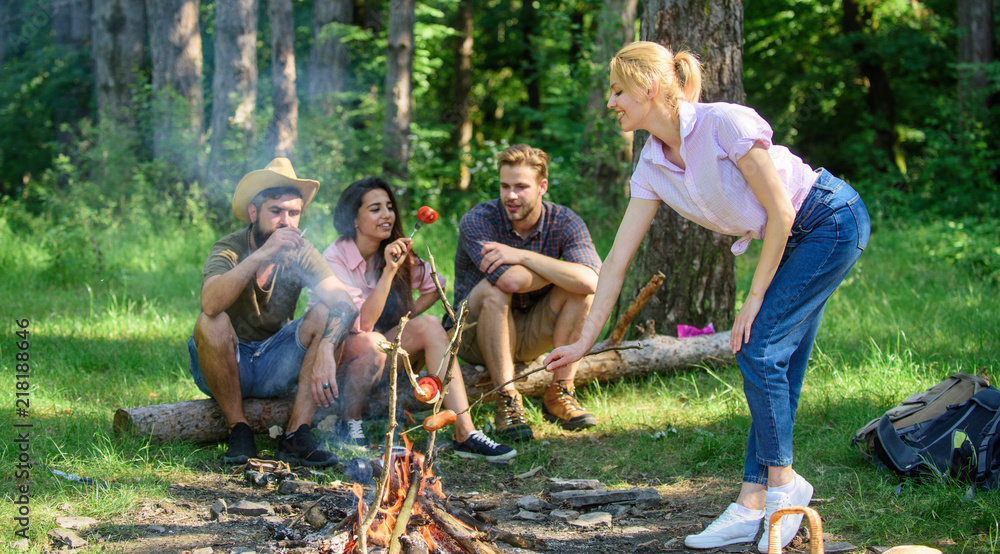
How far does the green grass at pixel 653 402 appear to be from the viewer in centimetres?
298

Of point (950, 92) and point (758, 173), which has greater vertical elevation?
point (950, 92)

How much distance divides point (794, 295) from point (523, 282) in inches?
68.5

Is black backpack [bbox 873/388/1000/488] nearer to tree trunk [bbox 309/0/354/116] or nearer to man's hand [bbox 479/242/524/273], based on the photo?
man's hand [bbox 479/242/524/273]

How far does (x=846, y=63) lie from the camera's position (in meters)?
14.3

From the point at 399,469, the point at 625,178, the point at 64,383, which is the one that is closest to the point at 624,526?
the point at 399,469

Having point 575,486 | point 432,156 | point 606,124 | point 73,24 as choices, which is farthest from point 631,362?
point 73,24

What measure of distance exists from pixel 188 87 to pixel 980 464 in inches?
461

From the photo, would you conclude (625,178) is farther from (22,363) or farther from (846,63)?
(846,63)

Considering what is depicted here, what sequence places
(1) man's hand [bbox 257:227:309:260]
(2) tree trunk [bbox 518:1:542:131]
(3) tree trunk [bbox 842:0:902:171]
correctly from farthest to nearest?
(2) tree trunk [bbox 518:1:542:131] < (3) tree trunk [bbox 842:0:902:171] < (1) man's hand [bbox 257:227:309:260]

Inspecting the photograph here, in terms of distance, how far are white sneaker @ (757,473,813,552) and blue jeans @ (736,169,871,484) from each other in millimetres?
115

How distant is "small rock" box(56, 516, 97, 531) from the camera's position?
2.77 meters

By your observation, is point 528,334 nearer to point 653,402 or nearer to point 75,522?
point 653,402

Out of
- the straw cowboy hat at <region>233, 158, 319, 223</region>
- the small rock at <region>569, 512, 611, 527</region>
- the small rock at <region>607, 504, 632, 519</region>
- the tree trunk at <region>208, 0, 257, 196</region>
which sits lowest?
the small rock at <region>607, 504, 632, 519</region>

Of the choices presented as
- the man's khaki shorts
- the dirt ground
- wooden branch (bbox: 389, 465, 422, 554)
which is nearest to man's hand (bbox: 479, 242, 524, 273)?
the man's khaki shorts
